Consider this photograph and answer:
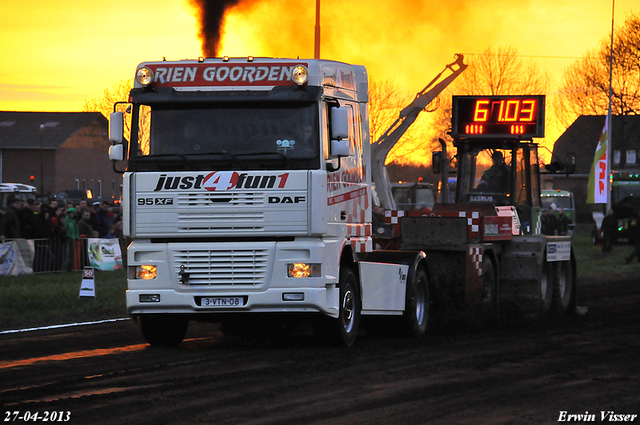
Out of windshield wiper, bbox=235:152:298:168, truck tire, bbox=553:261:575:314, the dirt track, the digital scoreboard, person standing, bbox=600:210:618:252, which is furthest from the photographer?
person standing, bbox=600:210:618:252

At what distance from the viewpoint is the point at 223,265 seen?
11.0 m

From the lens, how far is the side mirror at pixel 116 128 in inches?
437

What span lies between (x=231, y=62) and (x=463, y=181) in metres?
6.87

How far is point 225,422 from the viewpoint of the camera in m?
7.18

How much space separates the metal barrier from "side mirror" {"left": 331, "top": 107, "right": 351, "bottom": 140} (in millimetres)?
13233

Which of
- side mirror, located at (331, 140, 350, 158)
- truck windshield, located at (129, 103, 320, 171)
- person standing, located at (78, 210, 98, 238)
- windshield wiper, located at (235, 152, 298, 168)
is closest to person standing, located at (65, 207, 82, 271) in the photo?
person standing, located at (78, 210, 98, 238)

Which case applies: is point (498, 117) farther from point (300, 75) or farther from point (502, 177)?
point (300, 75)

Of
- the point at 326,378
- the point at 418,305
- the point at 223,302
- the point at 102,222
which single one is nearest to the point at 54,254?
the point at 102,222

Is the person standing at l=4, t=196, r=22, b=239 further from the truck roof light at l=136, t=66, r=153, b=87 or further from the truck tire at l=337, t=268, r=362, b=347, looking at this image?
the truck tire at l=337, t=268, r=362, b=347

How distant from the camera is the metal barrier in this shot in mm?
23172

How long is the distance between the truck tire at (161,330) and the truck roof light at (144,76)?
2804mm

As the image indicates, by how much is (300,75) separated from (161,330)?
363 cm

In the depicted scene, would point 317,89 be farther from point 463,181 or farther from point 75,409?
point 463,181

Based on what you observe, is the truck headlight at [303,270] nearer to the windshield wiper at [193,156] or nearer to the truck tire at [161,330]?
the windshield wiper at [193,156]
